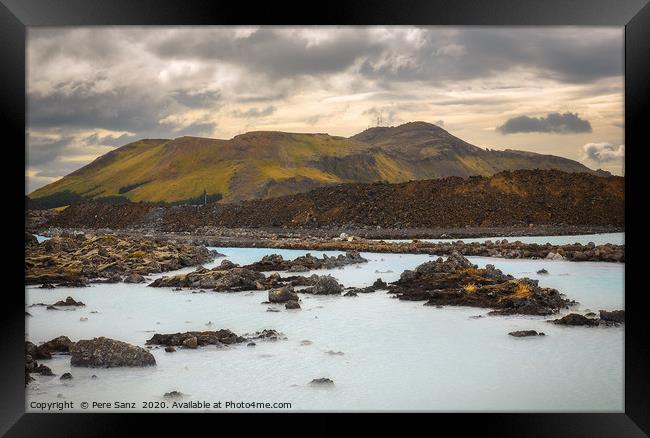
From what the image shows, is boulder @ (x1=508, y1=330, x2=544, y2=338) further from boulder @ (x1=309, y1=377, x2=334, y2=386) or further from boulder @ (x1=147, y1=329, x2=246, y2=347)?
boulder @ (x1=147, y1=329, x2=246, y2=347)

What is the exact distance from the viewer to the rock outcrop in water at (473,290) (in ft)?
33.1

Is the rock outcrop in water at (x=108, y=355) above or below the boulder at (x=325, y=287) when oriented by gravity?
below

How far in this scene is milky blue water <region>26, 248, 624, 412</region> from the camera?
6.22 metres

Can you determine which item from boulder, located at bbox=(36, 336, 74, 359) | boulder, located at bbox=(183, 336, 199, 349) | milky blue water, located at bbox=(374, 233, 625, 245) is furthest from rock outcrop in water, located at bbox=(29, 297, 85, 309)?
milky blue water, located at bbox=(374, 233, 625, 245)

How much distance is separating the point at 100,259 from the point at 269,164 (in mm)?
48151

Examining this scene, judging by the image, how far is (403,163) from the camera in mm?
70750

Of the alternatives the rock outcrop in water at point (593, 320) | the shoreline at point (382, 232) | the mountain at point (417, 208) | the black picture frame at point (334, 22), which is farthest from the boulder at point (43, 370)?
the mountain at point (417, 208)

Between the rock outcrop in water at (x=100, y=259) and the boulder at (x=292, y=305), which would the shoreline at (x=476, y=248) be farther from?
the boulder at (x=292, y=305)

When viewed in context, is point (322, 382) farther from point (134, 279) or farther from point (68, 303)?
point (134, 279)

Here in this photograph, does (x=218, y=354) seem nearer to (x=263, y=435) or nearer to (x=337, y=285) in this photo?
(x=263, y=435)

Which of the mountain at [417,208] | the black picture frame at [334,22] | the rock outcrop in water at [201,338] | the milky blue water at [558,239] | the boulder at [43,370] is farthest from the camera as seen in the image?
the mountain at [417,208]

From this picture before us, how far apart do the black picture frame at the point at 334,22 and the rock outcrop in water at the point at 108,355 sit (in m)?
1.33

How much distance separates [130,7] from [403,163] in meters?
66.2
